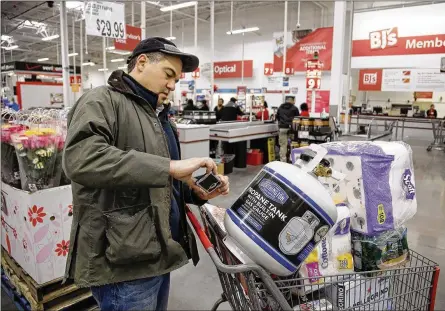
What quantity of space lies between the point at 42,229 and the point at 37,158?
478mm

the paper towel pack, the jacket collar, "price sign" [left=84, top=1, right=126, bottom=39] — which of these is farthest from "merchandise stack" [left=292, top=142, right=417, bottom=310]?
"price sign" [left=84, top=1, right=126, bottom=39]

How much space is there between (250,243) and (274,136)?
8.25 m

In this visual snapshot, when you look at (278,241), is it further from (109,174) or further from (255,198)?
(109,174)

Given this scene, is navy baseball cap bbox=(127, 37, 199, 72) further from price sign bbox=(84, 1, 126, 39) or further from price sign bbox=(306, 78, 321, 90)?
price sign bbox=(306, 78, 321, 90)

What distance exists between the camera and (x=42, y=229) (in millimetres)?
2348

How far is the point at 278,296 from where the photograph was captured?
1.07m

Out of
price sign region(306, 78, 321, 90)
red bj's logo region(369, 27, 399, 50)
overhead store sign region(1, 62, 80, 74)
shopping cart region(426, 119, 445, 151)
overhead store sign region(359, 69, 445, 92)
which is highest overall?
overhead store sign region(1, 62, 80, 74)

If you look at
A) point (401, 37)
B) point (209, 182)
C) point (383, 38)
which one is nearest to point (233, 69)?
point (383, 38)

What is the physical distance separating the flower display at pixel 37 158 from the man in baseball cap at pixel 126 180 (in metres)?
1.23

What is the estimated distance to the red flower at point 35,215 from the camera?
2.30m

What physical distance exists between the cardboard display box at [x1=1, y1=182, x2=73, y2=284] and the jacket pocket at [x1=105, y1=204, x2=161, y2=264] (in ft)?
4.27

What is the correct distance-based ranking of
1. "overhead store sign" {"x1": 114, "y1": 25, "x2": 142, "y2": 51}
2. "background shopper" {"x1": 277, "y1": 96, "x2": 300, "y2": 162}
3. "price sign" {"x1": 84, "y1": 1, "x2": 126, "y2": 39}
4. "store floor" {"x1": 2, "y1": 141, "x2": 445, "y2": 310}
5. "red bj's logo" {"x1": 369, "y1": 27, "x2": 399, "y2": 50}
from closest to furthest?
"store floor" {"x1": 2, "y1": 141, "x2": 445, "y2": 310}, "red bj's logo" {"x1": 369, "y1": 27, "x2": 399, "y2": 50}, "price sign" {"x1": 84, "y1": 1, "x2": 126, "y2": 39}, "overhead store sign" {"x1": 114, "y1": 25, "x2": 142, "y2": 51}, "background shopper" {"x1": 277, "y1": 96, "x2": 300, "y2": 162}

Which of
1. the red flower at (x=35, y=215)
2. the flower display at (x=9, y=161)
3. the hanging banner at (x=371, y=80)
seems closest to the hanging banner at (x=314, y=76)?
the flower display at (x=9, y=161)

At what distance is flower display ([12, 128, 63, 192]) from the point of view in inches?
93.4
